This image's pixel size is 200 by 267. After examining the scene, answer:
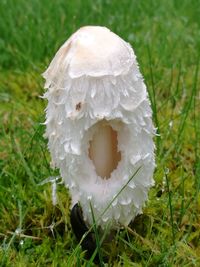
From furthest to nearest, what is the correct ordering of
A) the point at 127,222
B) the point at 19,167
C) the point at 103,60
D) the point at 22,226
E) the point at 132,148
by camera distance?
the point at 19,167 → the point at 22,226 → the point at 127,222 → the point at 132,148 → the point at 103,60

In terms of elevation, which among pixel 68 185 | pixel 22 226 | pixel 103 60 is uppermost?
pixel 103 60

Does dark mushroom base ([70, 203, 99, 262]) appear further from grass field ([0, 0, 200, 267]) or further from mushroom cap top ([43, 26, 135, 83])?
mushroom cap top ([43, 26, 135, 83])

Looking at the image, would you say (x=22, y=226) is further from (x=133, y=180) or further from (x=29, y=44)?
(x=29, y=44)

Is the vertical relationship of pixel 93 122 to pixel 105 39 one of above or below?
below

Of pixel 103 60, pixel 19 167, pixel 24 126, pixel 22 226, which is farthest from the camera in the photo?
pixel 24 126

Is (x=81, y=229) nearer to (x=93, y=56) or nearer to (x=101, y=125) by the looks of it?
(x=101, y=125)

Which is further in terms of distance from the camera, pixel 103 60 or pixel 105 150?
pixel 105 150

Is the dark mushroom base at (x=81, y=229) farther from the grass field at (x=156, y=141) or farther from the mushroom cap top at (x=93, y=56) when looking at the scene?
the mushroom cap top at (x=93, y=56)

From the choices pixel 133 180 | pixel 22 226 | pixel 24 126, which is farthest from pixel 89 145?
pixel 24 126
